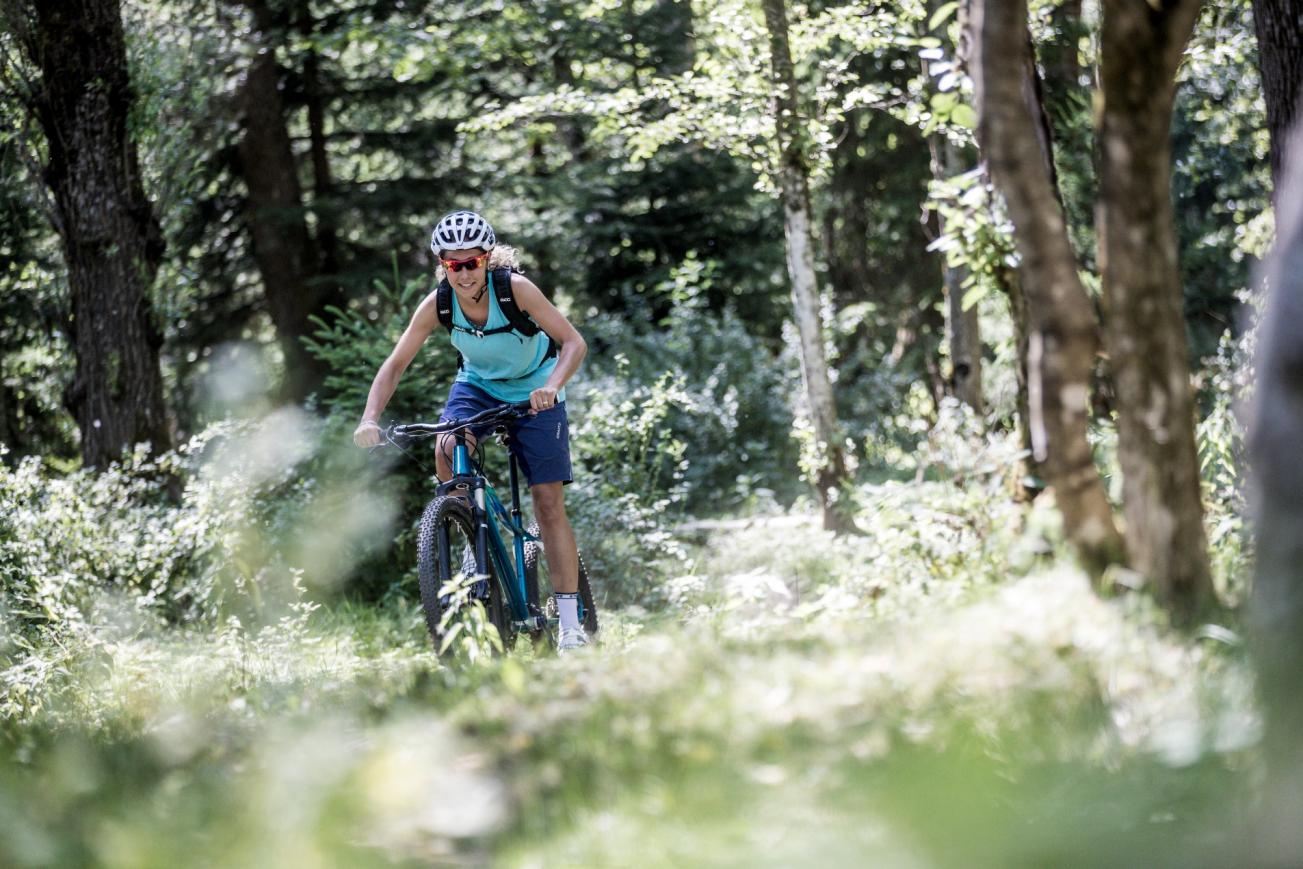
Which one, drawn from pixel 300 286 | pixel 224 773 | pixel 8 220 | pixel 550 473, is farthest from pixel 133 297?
pixel 224 773

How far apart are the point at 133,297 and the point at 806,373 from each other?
5919mm

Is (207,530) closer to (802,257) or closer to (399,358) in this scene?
Result: (399,358)

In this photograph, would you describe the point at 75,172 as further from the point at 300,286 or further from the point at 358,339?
the point at 300,286

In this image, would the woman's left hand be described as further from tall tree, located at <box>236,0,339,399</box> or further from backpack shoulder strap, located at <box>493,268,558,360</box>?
tall tree, located at <box>236,0,339,399</box>

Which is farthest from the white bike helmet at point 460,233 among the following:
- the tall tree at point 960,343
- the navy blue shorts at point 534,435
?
A: the tall tree at point 960,343

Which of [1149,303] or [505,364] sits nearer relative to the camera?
[1149,303]

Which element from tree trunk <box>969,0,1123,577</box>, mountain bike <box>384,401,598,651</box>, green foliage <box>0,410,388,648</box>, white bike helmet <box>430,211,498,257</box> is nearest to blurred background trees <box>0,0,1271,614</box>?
green foliage <box>0,410,388,648</box>

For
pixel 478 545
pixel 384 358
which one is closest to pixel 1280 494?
pixel 478 545

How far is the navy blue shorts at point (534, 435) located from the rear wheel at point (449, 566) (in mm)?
490

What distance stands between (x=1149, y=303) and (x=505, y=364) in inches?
134

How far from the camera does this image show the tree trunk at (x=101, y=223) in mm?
10328

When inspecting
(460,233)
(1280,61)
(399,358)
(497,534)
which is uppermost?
(1280,61)

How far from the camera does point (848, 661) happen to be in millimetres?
3537

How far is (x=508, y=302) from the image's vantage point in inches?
233
